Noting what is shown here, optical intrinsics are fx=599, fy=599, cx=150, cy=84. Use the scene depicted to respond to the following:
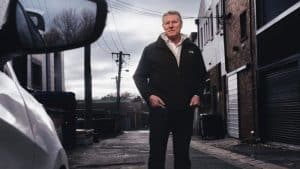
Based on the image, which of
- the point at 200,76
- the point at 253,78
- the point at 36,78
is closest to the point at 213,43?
the point at 253,78

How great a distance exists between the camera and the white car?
1.62 meters

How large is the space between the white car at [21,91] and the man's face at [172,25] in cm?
277

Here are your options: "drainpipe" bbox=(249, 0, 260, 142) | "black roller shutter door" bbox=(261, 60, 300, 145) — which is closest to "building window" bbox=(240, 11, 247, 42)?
"drainpipe" bbox=(249, 0, 260, 142)

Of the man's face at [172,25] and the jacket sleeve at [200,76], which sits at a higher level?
the man's face at [172,25]

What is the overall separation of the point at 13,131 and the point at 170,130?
11.4 feet

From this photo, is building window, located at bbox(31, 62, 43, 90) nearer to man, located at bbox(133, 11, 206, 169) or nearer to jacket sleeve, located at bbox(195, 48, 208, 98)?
man, located at bbox(133, 11, 206, 169)

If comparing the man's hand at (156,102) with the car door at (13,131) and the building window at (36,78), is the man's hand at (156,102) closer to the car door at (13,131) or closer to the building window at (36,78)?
the car door at (13,131)

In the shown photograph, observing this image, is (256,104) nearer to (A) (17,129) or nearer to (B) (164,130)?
(B) (164,130)

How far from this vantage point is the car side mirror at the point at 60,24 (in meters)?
1.87

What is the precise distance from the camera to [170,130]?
5.04 metres

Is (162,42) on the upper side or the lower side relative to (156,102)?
upper

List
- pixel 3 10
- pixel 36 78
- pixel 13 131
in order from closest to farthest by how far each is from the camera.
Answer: pixel 13 131
pixel 3 10
pixel 36 78

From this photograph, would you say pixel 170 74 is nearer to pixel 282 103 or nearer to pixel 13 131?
pixel 13 131

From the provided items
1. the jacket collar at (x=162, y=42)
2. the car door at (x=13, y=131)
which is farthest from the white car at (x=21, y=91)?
the jacket collar at (x=162, y=42)
